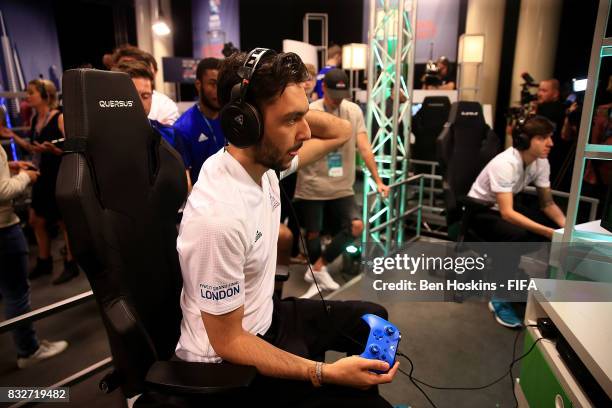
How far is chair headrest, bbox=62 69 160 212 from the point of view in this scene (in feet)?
3.11

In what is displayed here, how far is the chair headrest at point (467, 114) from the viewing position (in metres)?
3.05

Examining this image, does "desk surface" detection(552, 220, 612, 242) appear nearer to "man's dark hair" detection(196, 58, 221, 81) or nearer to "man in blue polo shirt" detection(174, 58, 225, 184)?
"man in blue polo shirt" detection(174, 58, 225, 184)

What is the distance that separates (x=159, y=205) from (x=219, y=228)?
11.5 inches

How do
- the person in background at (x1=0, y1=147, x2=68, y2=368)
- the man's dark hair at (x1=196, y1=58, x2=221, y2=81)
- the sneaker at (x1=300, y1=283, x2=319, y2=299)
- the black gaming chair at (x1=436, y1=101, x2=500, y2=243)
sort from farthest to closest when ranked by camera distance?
the black gaming chair at (x1=436, y1=101, x2=500, y2=243)
the sneaker at (x1=300, y1=283, x2=319, y2=299)
the man's dark hair at (x1=196, y1=58, x2=221, y2=81)
the person in background at (x1=0, y1=147, x2=68, y2=368)

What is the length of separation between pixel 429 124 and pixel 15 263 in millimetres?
4111

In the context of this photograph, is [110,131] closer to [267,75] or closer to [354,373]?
[267,75]

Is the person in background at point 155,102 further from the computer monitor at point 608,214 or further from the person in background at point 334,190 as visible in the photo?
the computer monitor at point 608,214

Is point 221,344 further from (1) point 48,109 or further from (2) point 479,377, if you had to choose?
(1) point 48,109

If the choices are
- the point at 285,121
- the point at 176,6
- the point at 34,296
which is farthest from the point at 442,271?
the point at 176,6

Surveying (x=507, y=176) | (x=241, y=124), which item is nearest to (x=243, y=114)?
(x=241, y=124)

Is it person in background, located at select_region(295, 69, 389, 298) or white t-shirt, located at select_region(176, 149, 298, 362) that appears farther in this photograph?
person in background, located at select_region(295, 69, 389, 298)

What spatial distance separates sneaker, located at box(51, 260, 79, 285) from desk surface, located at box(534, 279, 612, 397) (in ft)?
10.6

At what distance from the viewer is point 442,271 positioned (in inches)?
89.4
